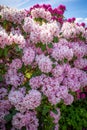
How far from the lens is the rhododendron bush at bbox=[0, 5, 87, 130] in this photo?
16.6ft

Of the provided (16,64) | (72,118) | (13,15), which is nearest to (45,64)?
(16,64)

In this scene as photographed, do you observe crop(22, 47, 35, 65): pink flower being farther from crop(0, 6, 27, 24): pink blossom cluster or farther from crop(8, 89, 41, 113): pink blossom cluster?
crop(0, 6, 27, 24): pink blossom cluster

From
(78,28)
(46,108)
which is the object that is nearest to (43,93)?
(46,108)

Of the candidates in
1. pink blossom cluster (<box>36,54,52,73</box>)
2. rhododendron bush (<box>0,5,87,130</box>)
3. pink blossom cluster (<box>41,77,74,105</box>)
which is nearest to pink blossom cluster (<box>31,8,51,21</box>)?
rhododendron bush (<box>0,5,87,130</box>)

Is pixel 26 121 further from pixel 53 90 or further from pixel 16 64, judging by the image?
pixel 16 64

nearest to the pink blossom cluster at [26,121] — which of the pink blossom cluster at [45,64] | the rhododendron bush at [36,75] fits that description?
the rhododendron bush at [36,75]

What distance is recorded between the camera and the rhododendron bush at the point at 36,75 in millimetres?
5070

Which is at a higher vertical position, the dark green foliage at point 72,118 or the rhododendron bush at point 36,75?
the rhododendron bush at point 36,75

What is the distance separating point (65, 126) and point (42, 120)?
144 cm

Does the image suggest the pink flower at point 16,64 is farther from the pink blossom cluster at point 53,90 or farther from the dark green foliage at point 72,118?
the dark green foliage at point 72,118

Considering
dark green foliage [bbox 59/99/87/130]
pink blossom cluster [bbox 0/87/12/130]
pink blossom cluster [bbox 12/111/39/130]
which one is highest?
pink blossom cluster [bbox 0/87/12/130]

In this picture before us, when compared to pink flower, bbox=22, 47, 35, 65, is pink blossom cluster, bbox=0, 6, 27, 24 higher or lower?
higher

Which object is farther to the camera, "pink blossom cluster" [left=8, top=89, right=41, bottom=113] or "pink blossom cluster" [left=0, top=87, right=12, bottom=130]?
"pink blossom cluster" [left=0, top=87, right=12, bottom=130]

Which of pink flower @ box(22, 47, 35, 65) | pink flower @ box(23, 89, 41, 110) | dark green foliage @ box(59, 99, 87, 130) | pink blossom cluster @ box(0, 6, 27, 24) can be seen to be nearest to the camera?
pink flower @ box(23, 89, 41, 110)
